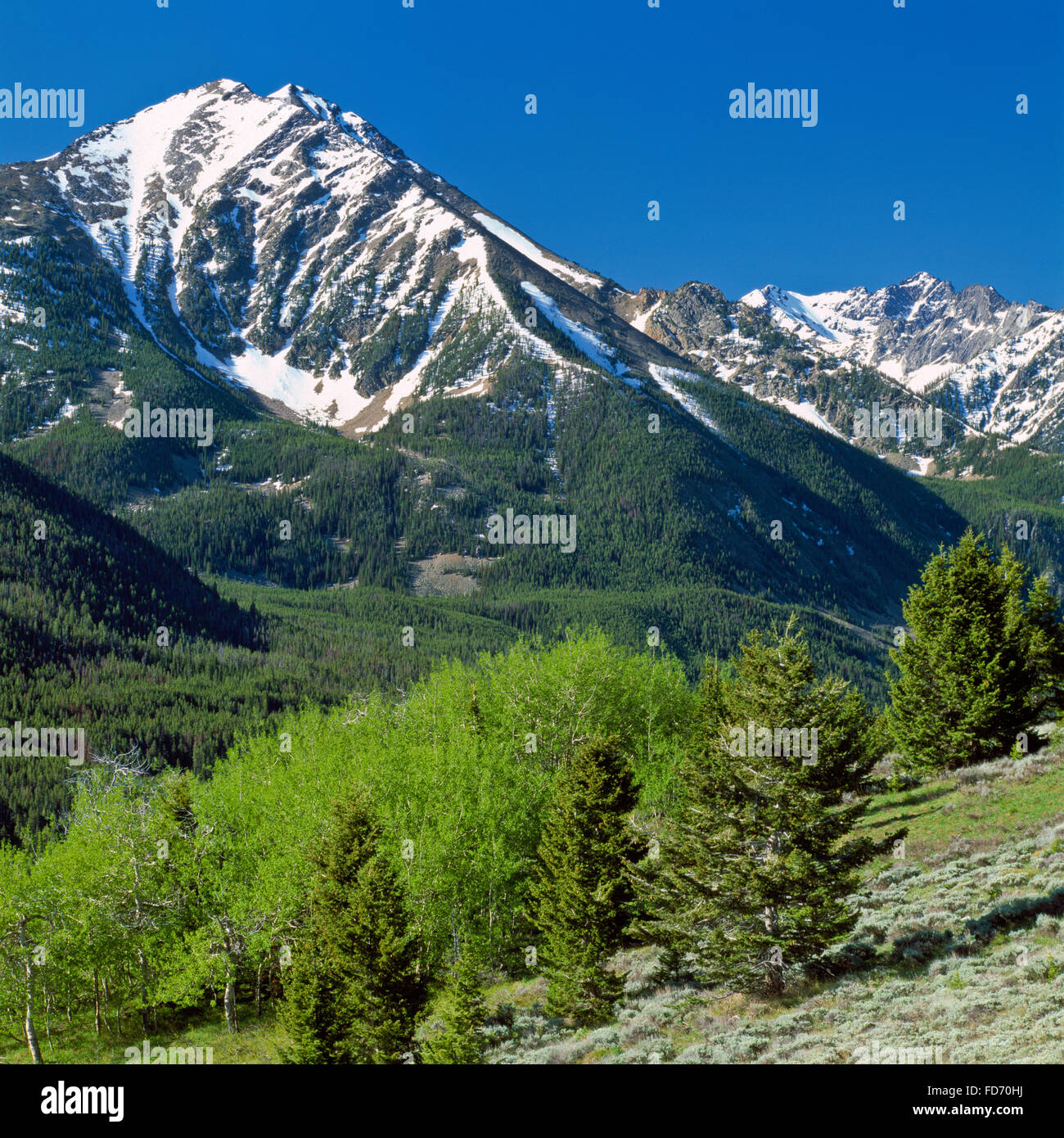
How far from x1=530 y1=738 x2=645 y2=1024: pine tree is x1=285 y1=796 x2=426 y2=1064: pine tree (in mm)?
5938

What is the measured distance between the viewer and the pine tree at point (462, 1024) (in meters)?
27.6

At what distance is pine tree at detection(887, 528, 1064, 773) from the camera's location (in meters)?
42.8

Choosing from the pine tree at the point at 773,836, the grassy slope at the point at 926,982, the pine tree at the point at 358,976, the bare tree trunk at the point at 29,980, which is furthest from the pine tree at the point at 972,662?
the bare tree trunk at the point at 29,980

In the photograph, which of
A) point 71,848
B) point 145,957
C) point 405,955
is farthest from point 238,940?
point 405,955

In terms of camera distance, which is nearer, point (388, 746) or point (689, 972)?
point (689, 972)

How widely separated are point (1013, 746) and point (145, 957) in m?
48.9

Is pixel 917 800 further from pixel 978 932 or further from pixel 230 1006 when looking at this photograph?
pixel 230 1006

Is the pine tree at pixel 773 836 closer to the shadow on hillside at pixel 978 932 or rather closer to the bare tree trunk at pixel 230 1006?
the shadow on hillside at pixel 978 932

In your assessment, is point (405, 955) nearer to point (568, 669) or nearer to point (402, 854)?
point (402, 854)

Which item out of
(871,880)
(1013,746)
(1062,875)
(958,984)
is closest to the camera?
(958,984)

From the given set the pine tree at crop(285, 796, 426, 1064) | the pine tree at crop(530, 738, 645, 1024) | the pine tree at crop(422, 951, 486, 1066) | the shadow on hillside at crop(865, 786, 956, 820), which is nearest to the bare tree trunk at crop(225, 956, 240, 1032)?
the pine tree at crop(285, 796, 426, 1064)

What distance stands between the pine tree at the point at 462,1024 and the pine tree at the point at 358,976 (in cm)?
315

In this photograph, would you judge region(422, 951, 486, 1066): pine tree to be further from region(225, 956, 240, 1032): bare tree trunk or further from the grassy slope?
region(225, 956, 240, 1032): bare tree trunk

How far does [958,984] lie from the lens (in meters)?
23.2
